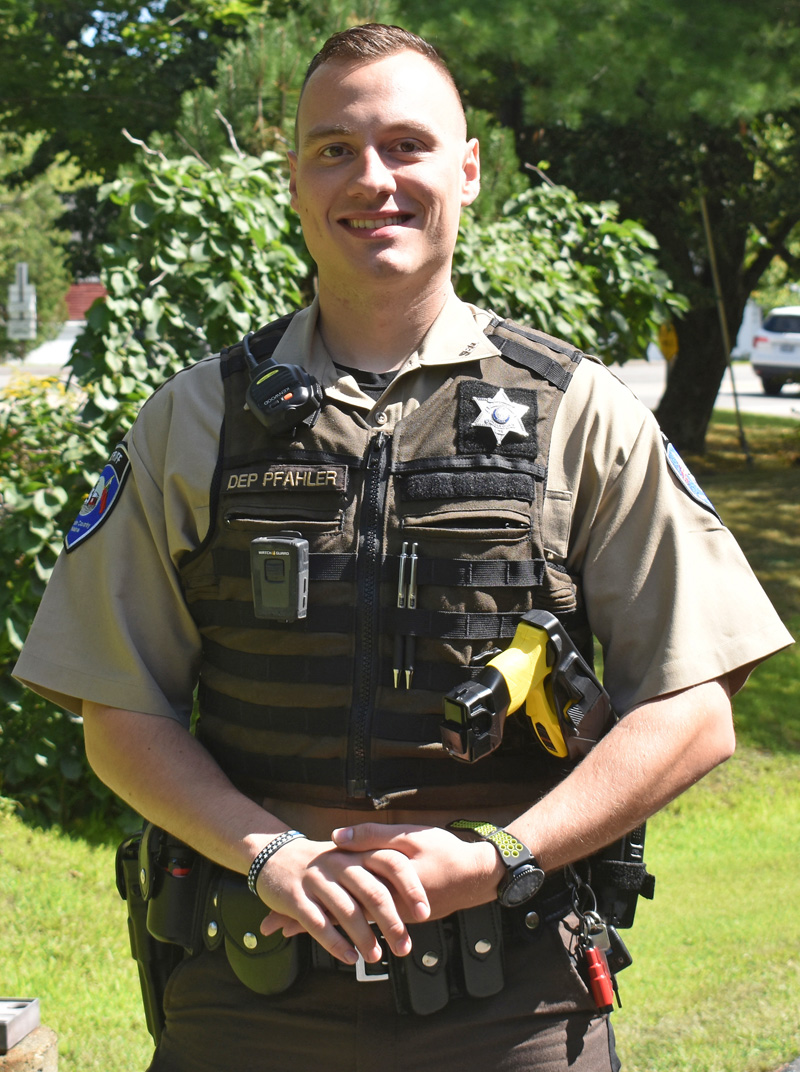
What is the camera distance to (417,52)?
1.87 meters

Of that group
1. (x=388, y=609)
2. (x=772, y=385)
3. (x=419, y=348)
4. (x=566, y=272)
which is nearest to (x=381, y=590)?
(x=388, y=609)

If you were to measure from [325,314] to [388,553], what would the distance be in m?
0.46

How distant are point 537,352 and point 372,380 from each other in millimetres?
273

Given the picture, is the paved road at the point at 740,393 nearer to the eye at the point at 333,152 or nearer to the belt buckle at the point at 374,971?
the eye at the point at 333,152

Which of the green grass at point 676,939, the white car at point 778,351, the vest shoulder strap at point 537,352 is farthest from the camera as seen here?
the white car at point 778,351

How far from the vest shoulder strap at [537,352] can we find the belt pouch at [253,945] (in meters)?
0.91

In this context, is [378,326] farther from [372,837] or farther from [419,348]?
[372,837]

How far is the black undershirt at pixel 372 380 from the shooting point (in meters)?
1.90

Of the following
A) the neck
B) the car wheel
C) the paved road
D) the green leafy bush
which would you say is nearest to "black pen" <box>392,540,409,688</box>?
the neck

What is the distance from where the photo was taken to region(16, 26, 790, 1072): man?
1.67 m

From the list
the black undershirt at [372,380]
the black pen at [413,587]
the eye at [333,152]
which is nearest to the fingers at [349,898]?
the black pen at [413,587]

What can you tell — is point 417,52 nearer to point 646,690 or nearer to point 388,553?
point 388,553

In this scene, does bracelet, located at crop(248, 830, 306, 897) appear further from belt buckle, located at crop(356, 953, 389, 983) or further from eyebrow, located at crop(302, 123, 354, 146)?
eyebrow, located at crop(302, 123, 354, 146)

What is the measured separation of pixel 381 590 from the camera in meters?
1.76
